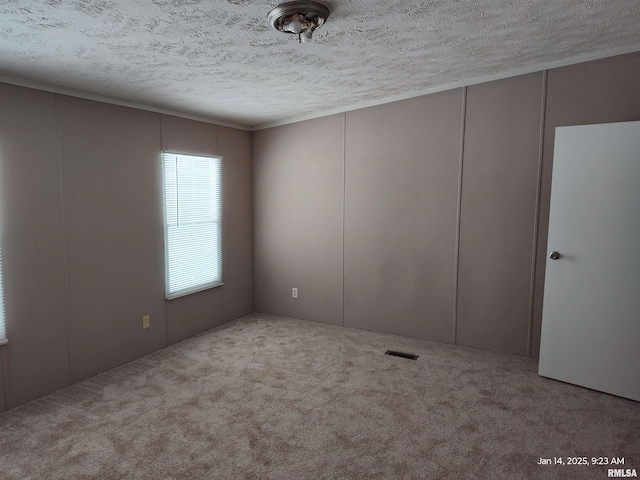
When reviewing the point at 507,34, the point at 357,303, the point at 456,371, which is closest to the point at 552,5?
the point at 507,34

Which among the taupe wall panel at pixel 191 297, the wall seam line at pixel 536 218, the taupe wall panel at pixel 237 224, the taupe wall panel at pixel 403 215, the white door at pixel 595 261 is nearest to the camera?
the white door at pixel 595 261

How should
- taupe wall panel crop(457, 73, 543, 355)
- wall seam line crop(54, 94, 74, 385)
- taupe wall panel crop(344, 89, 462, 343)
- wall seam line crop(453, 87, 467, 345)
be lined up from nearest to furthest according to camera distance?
wall seam line crop(54, 94, 74, 385)
taupe wall panel crop(457, 73, 543, 355)
wall seam line crop(453, 87, 467, 345)
taupe wall panel crop(344, 89, 462, 343)

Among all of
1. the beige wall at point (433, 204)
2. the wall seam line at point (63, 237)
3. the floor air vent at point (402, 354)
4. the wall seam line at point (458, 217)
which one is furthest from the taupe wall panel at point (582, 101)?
the wall seam line at point (63, 237)

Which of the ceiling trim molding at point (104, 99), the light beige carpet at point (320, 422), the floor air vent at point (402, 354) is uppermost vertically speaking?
the ceiling trim molding at point (104, 99)

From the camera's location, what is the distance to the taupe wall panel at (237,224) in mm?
4660

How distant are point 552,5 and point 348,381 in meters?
2.75

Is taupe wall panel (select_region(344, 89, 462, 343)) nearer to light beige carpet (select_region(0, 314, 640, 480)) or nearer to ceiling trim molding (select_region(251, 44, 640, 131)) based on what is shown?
ceiling trim molding (select_region(251, 44, 640, 131))

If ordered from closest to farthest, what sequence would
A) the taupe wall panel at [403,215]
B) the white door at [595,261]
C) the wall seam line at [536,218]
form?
the white door at [595,261], the wall seam line at [536,218], the taupe wall panel at [403,215]

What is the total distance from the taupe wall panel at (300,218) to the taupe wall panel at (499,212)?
137cm

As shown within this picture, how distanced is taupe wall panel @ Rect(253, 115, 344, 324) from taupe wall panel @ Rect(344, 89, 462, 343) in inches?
6.7

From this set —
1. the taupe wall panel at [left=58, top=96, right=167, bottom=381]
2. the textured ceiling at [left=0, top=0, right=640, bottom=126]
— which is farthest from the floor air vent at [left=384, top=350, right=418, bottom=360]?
the textured ceiling at [left=0, top=0, right=640, bottom=126]

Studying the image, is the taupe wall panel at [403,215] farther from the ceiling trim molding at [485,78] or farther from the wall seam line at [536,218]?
the wall seam line at [536,218]

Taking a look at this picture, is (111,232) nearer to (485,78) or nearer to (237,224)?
(237,224)

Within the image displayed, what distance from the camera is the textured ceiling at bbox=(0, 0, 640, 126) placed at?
201 centimetres
